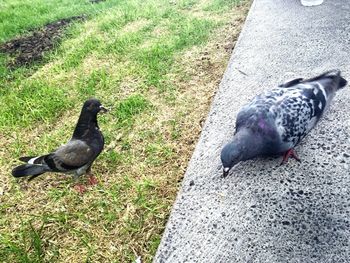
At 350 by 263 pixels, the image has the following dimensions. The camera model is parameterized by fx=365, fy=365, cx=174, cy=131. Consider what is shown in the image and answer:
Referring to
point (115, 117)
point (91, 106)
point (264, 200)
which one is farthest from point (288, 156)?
point (115, 117)

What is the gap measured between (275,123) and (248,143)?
0.85ft

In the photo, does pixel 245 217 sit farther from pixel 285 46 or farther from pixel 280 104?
pixel 285 46

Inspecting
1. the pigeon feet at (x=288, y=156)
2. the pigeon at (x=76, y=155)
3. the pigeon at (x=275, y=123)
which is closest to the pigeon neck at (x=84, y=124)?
the pigeon at (x=76, y=155)

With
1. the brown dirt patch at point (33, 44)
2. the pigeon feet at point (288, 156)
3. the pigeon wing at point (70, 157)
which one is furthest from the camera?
the brown dirt patch at point (33, 44)

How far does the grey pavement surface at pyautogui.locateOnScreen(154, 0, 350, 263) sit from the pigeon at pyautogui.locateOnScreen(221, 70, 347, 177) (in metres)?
0.16

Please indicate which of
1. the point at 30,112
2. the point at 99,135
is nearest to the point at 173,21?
the point at 30,112

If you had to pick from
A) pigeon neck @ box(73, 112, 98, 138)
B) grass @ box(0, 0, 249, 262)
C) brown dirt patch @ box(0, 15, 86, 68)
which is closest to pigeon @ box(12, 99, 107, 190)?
pigeon neck @ box(73, 112, 98, 138)

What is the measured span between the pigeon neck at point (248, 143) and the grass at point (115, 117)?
78 centimetres

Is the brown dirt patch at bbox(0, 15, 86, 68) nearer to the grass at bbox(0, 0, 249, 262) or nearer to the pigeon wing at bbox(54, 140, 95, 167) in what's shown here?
the grass at bbox(0, 0, 249, 262)

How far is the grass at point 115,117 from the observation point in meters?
2.81

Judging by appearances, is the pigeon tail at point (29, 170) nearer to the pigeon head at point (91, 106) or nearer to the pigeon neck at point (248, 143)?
Result: the pigeon head at point (91, 106)

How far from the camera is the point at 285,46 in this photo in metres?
4.48

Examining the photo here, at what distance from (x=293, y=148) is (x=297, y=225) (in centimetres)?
75

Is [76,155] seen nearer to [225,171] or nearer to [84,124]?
[84,124]
